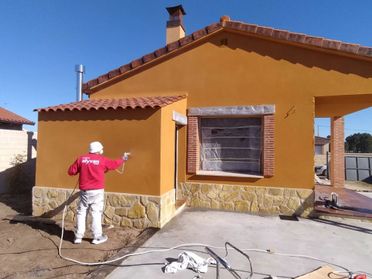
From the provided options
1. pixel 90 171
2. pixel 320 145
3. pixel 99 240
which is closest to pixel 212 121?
pixel 90 171

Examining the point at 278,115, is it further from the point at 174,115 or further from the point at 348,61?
the point at 174,115

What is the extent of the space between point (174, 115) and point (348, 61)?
185 inches

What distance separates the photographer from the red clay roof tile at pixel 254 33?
6.95m

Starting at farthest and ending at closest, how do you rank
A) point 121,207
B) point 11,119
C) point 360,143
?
1. point 360,143
2. point 11,119
3. point 121,207

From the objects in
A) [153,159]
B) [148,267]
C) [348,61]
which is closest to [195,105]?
[153,159]

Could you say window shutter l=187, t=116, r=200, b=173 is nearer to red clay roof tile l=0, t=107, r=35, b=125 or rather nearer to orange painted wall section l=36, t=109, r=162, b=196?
orange painted wall section l=36, t=109, r=162, b=196

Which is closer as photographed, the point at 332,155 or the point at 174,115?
the point at 174,115

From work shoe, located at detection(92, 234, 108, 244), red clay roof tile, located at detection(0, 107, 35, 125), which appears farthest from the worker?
red clay roof tile, located at detection(0, 107, 35, 125)

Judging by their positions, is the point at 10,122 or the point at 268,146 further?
the point at 10,122

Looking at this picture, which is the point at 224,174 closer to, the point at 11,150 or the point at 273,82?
the point at 273,82

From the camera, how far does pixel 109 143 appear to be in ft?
21.6

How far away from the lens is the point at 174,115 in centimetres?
717

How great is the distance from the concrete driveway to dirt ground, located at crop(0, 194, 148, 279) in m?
0.58

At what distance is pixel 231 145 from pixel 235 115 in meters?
0.93
